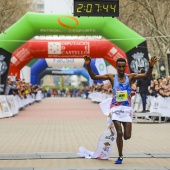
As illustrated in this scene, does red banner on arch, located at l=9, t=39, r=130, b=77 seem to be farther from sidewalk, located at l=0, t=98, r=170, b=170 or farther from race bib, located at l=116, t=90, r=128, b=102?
race bib, located at l=116, t=90, r=128, b=102

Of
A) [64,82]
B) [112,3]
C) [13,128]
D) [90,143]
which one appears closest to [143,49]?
[13,128]

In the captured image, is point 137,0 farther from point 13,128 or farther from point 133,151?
point 133,151

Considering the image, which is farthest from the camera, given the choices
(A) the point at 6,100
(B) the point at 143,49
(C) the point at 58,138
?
(B) the point at 143,49

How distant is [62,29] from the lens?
28.3 metres

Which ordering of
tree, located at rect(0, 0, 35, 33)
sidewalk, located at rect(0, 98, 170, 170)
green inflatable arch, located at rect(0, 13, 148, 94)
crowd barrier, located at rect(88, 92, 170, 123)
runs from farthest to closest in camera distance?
tree, located at rect(0, 0, 35, 33) → green inflatable arch, located at rect(0, 13, 148, 94) → crowd barrier, located at rect(88, 92, 170, 123) → sidewalk, located at rect(0, 98, 170, 170)

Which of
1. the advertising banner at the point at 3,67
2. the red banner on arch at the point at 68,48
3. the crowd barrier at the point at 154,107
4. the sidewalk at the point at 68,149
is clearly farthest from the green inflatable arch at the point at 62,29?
the sidewalk at the point at 68,149

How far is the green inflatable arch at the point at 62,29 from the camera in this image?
2792cm

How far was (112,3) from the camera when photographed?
1462 cm

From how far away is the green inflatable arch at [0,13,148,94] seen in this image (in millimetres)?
27922

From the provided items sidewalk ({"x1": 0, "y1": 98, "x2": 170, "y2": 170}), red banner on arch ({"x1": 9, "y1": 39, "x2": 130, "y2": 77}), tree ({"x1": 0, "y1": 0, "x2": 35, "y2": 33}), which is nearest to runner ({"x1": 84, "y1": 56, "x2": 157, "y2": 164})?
sidewalk ({"x1": 0, "y1": 98, "x2": 170, "y2": 170})

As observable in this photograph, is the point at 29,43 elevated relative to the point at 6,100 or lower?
elevated

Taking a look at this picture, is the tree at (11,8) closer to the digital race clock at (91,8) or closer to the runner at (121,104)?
the digital race clock at (91,8)

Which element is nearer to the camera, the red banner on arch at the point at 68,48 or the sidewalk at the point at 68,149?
the sidewalk at the point at 68,149

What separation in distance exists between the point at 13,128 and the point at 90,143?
5399 millimetres
